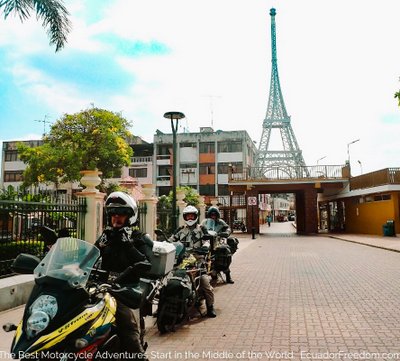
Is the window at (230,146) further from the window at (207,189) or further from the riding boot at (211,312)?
the riding boot at (211,312)

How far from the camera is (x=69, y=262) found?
2.72m

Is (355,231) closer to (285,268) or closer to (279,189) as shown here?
(279,189)

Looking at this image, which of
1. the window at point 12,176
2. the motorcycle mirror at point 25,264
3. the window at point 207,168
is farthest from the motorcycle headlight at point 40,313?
the window at point 12,176

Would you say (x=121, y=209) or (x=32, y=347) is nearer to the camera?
(x=32, y=347)

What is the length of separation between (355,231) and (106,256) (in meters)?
29.8

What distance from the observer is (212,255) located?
26.5ft

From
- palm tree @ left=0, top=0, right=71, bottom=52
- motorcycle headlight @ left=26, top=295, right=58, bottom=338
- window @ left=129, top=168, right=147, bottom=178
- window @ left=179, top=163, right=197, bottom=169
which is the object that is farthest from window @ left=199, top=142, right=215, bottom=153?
motorcycle headlight @ left=26, top=295, right=58, bottom=338

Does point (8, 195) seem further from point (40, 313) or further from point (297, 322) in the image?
point (297, 322)

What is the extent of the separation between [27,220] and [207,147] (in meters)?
44.5

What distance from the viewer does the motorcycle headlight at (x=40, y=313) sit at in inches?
87.8

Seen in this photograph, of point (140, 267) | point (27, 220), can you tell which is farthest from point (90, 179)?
point (140, 267)

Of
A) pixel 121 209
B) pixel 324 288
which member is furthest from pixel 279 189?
pixel 121 209

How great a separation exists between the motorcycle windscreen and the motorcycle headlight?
151 mm

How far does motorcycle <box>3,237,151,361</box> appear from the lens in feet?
7.32
